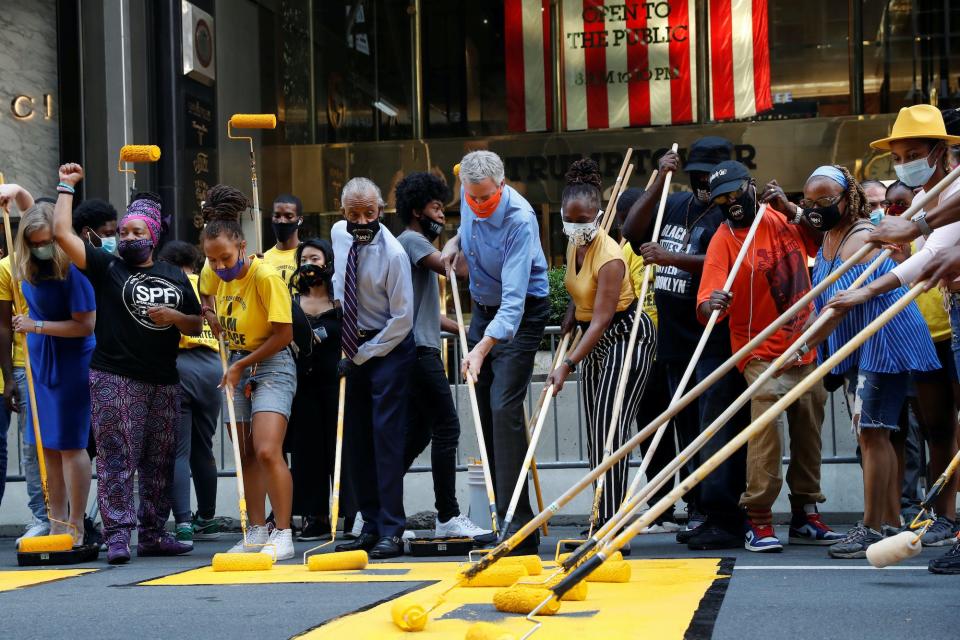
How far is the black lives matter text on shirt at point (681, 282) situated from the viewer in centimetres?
705

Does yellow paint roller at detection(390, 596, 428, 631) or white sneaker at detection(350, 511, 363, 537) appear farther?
white sneaker at detection(350, 511, 363, 537)

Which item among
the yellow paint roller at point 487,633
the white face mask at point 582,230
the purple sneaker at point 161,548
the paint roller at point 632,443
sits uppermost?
the white face mask at point 582,230

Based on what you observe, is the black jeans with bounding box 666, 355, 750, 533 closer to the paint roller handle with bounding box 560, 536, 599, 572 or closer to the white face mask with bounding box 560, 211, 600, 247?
the white face mask with bounding box 560, 211, 600, 247

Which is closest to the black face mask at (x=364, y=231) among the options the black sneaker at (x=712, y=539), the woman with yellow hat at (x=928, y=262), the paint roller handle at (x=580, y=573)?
the black sneaker at (x=712, y=539)

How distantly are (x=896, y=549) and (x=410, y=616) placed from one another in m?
1.69

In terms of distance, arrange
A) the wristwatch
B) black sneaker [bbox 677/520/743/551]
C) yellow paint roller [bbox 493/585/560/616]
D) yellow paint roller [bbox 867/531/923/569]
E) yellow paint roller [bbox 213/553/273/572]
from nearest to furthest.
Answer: yellow paint roller [bbox 493/585/560/616]
yellow paint roller [bbox 867/531/923/569]
the wristwatch
yellow paint roller [bbox 213/553/273/572]
black sneaker [bbox 677/520/743/551]

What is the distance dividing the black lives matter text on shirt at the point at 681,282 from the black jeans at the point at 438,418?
1.19 metres

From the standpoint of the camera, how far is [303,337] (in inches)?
286

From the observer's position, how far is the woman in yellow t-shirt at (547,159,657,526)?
21.2 ft

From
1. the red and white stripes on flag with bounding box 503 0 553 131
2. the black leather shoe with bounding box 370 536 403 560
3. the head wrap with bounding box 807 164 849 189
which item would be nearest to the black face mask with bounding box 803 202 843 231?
the head wrap with bounding box 807 164 849 189

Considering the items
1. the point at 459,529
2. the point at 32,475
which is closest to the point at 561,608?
the point at 459,529

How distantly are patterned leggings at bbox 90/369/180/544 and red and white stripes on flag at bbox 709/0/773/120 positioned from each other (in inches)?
406

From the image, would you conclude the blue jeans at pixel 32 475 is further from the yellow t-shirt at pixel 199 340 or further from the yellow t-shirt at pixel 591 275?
the yellow t-shirt at pixel 591 275

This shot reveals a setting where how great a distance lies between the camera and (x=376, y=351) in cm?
694
